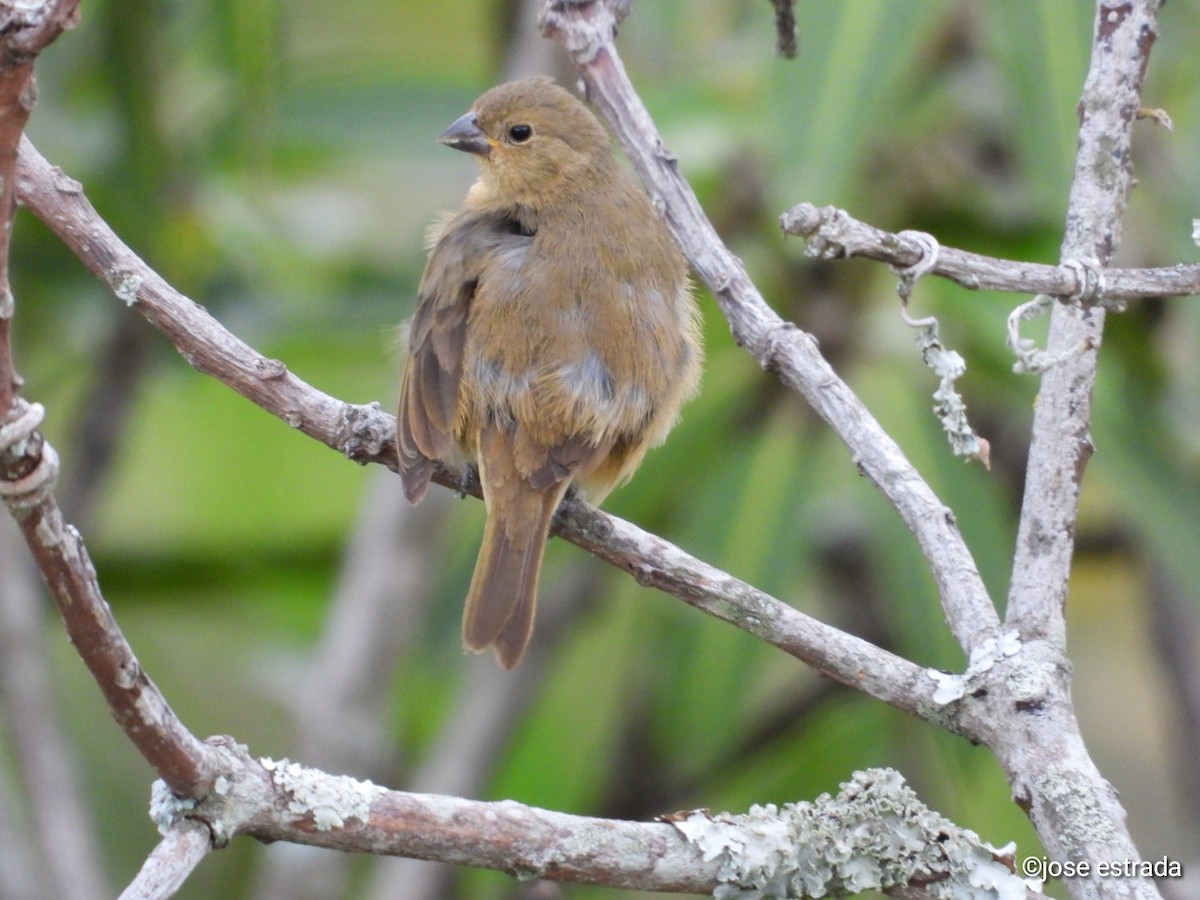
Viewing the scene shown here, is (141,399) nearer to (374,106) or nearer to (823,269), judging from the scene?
(374,106)

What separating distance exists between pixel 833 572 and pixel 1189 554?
137 cm

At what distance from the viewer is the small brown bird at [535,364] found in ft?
9.27

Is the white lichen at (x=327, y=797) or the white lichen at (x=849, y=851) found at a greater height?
the white lichen at (x=849, y=851)

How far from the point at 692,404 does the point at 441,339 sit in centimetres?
162

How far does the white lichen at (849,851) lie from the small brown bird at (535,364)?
945 mm

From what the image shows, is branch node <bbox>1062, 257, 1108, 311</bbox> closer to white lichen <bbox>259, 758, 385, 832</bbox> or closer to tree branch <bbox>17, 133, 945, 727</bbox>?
tree branch <bbox>17, 133, 945, 727</bbox>

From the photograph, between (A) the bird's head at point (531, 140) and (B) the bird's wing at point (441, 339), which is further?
(A) the bird's head at point (531, 140)

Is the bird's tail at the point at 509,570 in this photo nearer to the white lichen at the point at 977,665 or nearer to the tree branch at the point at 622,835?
the tree branch at the point at 622,835

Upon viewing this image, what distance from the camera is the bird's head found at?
3533 millimetres

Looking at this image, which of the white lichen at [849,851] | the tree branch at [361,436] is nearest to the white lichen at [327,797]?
the white lichen at [849,851]

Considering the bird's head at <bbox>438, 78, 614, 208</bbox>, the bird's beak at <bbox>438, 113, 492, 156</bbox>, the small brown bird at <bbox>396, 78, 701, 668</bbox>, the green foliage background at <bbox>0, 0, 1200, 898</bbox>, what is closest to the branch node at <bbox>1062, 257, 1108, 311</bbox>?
the small brown bird at <bbox>396, 78, 701, 668</bbox>

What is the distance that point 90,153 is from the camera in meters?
4.56

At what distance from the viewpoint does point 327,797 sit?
1764 millimetres

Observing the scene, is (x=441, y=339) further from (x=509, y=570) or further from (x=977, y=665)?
(x=977, y=665)
